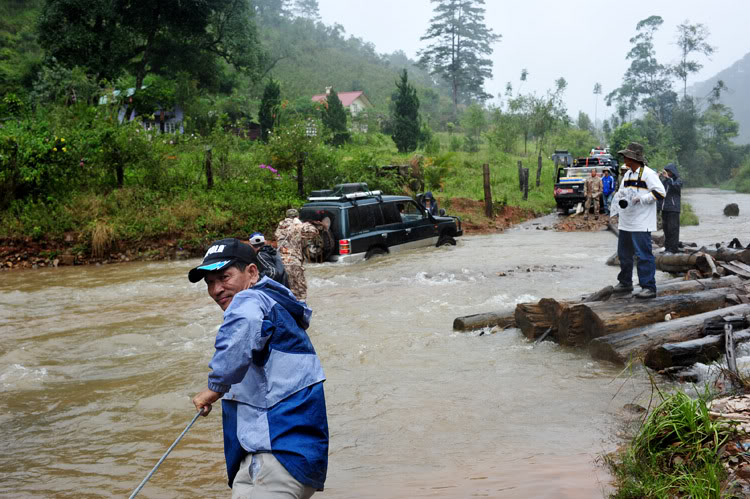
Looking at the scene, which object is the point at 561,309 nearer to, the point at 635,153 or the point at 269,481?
the point at 635,153

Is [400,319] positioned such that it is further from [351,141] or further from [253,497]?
[351,141]

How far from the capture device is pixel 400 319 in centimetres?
1001

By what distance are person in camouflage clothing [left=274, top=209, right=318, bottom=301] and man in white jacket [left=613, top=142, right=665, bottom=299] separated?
13.2 ft

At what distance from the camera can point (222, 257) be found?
9.69ft

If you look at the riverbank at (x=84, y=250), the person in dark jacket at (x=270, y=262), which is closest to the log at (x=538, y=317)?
the person in dark jacket at (x=270, y=262)

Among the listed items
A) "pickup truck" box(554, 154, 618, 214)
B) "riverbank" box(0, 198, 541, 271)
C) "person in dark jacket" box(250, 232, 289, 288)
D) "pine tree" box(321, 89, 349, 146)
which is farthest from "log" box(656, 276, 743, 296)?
"pine tree" box(321, 89, 349, 146)

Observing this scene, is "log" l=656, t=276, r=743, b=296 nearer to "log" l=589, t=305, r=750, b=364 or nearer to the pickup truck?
"log" l=589, t=305, r=750, b=364

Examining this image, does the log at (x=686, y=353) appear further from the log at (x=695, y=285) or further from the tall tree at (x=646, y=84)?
the tall tree at (x=646, y=84)

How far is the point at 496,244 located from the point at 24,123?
13721mm

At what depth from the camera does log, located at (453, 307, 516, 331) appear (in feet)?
29.0

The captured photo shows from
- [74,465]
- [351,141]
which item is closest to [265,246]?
[74,465]

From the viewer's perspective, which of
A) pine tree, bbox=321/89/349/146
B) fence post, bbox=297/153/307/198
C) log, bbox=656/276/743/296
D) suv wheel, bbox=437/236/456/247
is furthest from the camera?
pine tree, bbox=321/89/349/146

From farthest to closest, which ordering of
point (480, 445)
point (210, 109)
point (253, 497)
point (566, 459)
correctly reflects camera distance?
point (210, 109) → point (480, 445) → point (566, 459) → point (253, 497)

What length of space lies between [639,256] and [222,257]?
20.0 ft
